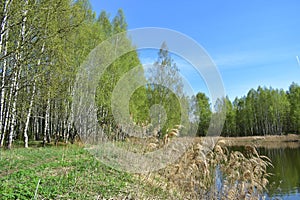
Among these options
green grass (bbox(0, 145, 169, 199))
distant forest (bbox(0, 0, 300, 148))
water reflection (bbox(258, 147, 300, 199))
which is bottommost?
water reflection (bbox(258, 147, 300, 199))

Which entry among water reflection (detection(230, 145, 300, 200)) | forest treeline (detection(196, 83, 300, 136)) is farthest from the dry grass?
forest treeline (detection(196, 83, 300, 136))

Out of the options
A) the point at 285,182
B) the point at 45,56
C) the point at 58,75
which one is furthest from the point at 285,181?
the point at 45,56

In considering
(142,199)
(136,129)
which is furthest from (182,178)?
(136,129)

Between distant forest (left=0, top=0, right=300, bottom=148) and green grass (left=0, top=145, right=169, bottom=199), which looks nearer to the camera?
green grass (left=0, top=145, right=169, bottom=199)

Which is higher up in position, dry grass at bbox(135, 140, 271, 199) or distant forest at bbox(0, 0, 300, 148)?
distant forest at bbox(0, 0, 300, 148)

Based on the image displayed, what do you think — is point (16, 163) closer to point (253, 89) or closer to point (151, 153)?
point (151, 153)

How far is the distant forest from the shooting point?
6562mm

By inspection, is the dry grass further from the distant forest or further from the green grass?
the distant forest

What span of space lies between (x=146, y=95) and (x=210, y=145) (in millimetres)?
16457

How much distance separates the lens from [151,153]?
636cm

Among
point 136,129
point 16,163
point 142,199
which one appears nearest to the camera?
point 142,199

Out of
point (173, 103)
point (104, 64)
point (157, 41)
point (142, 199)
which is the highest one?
point (104, 64)

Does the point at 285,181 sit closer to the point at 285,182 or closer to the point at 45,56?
the point at 285,182

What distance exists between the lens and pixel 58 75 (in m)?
10.6
